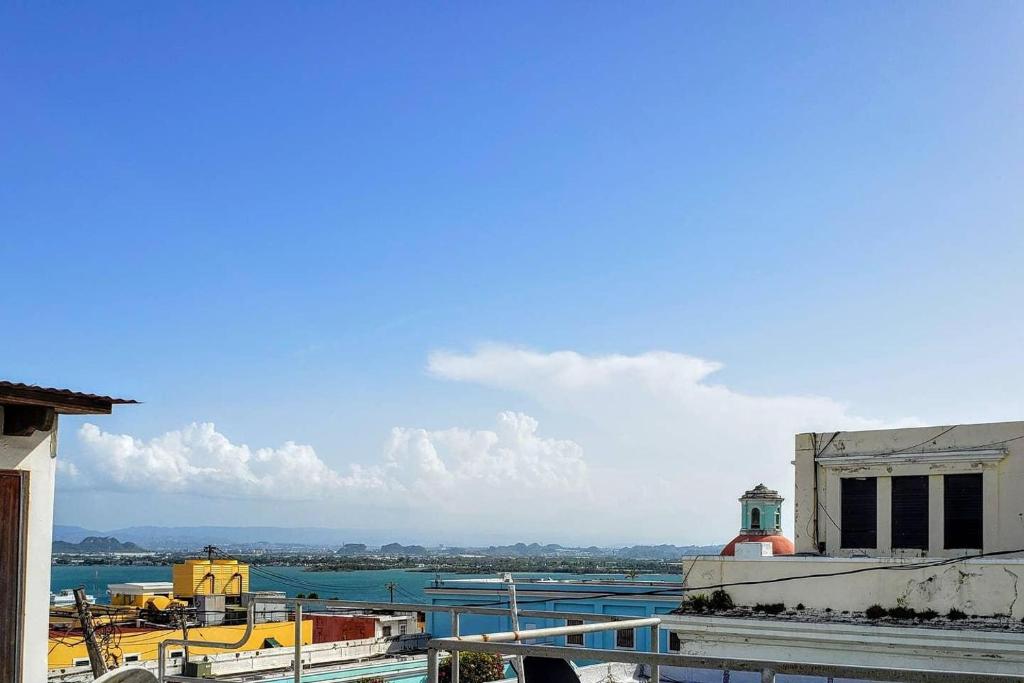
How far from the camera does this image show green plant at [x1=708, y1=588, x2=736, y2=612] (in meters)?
21.0

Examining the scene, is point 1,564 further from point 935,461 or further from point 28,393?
point 935,461

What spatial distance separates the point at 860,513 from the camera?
887 inches

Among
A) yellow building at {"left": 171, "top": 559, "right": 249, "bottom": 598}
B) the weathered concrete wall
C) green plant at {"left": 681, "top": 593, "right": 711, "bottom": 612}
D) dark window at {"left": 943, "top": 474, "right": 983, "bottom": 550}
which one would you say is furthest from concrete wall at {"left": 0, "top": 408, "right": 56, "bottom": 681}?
yellow building at {"left": 171, "top": 559, "right": 249, "bottom": 598}

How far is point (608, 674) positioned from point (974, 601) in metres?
7.33

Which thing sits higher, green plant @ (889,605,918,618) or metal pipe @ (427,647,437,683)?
metal pipe @ (427,647,437,683)

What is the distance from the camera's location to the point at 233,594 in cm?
4838

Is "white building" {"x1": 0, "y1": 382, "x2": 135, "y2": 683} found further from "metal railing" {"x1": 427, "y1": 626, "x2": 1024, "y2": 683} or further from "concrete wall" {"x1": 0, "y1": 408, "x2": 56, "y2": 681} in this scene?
"metal railing" {"x1": 427, "y1": 626, "x2": 1024, "y2": 683}

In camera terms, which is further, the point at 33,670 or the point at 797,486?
the point at 797,486

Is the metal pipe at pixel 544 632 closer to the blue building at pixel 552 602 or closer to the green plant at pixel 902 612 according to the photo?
the green plant at pixel 902 612

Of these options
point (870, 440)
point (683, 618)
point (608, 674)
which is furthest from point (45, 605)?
point (870, 440)

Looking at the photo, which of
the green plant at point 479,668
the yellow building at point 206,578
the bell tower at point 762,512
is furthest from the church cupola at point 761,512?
the yellow building at point 206,578

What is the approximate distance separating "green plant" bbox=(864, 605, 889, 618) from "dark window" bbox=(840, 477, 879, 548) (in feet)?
9.77

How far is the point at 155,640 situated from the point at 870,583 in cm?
2231

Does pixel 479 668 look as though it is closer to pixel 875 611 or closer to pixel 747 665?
pixel 875 611
